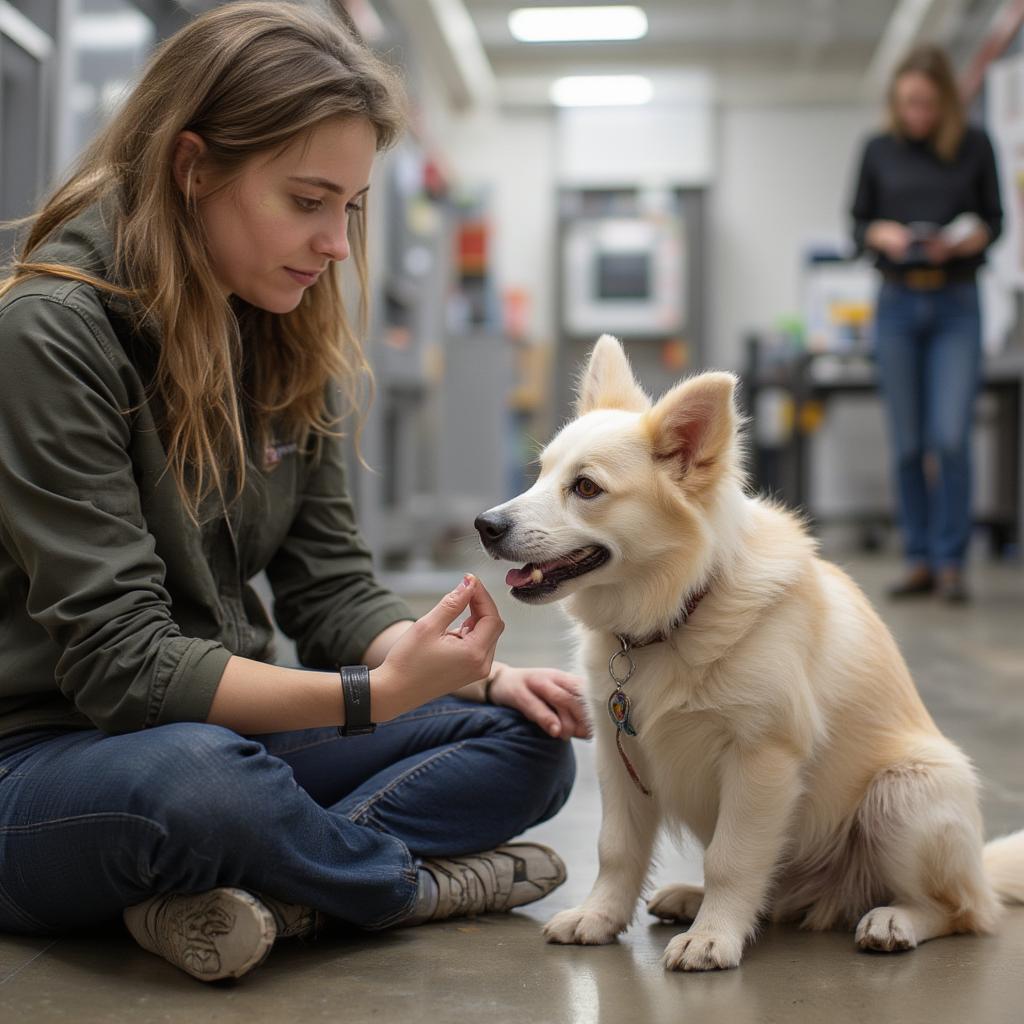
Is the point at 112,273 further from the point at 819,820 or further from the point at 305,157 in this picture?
the point at 819,820

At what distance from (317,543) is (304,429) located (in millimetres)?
190

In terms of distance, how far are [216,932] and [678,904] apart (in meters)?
0.64

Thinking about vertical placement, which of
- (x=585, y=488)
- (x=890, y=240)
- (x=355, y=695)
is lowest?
(x=355, y=695)

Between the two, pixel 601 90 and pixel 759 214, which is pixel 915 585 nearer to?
pixel 759 214

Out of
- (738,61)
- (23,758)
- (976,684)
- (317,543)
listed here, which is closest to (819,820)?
(317,543)

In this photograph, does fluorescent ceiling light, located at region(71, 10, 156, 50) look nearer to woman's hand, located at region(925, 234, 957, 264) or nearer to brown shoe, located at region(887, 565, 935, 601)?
woman's hand, located at region(925, 234, 957, 264)

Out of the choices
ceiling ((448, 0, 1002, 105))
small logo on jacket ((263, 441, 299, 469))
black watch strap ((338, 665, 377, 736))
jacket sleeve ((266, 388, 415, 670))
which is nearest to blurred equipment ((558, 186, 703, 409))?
ceiling ((448, 0, 1002, 105))

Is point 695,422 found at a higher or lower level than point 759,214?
lower

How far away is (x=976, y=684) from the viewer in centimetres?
341

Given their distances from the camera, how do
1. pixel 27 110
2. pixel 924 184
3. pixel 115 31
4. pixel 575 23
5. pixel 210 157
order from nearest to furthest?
pixel 210 157
pixel 27 110
pixel 115 31
pixel 924 184
pixel 575 23

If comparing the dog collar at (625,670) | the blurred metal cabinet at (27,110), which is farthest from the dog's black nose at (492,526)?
the blurred metal cabinet at (27,110)

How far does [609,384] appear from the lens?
1.76 meters

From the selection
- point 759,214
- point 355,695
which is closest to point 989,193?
point 355,695

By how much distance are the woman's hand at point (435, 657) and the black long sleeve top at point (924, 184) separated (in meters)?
4.06
